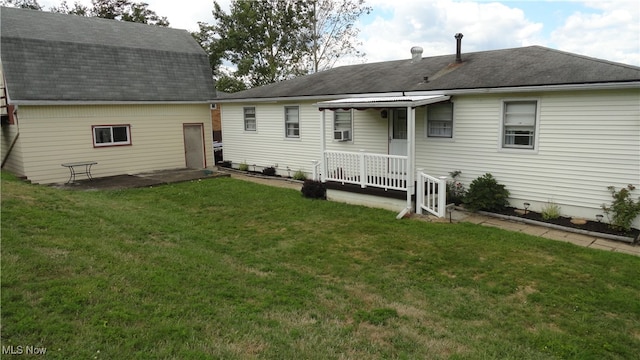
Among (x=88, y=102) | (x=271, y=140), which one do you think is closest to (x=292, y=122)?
(x=271, y=140)

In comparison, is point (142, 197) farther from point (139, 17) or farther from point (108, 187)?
point (139, 17)

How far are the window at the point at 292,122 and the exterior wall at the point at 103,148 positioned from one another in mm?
4603

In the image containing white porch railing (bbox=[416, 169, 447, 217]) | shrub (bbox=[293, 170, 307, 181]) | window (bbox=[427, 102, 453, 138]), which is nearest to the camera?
white porch railing (bbox=[416, 169, 447, 217])

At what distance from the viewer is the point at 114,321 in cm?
394

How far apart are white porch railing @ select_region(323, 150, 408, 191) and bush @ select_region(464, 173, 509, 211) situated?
5.05 feet

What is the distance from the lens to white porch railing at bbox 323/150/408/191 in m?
10.2

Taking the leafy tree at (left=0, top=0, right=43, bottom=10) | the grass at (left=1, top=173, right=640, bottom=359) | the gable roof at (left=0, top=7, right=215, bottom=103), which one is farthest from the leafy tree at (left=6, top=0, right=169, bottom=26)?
the grass at (left=1, top=173, right=640, bottom=359)

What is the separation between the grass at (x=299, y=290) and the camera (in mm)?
3895

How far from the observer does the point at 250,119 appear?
16375 millimetres

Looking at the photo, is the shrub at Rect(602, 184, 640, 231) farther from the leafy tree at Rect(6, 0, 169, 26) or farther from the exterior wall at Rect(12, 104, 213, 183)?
the leafy tree at Rect(6, 0, 169, 26)

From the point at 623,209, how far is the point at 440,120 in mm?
4391

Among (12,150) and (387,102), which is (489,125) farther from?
(12,150)

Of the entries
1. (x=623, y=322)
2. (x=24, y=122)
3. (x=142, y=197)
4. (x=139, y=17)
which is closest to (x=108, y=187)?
(x=142, y=197)

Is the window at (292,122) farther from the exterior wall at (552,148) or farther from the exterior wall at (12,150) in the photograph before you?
the exterior wall at (12,150)
